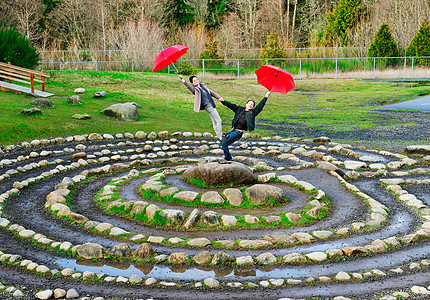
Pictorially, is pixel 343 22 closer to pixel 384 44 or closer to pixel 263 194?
pixel 384 44

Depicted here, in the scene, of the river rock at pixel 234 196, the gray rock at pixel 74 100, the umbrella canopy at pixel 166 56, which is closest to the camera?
the river rock at pixel 234 196

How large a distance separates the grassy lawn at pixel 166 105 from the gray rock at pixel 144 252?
38.1ft

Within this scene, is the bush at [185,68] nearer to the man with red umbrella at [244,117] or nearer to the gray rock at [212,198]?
the man with red umbrella at [244,117]

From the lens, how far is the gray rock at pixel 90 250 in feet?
30.4

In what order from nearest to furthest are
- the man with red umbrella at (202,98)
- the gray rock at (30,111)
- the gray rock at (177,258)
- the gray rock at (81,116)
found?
the gray rock at (177,258), the man with red umbrella at (202,98), the gray rock at (30,111), the gray rock at (81,116)

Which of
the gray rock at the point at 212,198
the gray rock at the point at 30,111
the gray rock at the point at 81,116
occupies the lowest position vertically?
the gray rock at the point at 212,198

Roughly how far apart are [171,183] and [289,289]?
6.53 m

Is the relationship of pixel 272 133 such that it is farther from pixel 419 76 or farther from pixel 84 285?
pixel 419 76

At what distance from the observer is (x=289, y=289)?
25.7 feet

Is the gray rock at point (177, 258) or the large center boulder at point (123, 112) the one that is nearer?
the gray rock at point (177, 258)

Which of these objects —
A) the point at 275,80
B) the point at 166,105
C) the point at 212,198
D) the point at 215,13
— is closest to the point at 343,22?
the point at 215,13

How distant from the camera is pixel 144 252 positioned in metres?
9.17

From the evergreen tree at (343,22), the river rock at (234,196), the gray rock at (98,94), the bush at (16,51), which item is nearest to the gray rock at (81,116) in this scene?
the gray rock at (98,94)

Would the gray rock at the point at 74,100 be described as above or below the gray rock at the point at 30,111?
above
